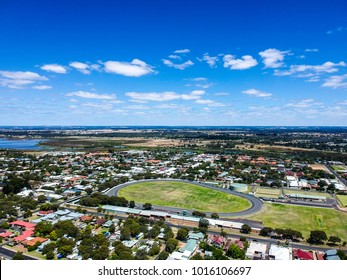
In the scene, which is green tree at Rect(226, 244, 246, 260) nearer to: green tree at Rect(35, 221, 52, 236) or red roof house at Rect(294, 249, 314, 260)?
red roof house at Rect(294, 249, 314, 260)

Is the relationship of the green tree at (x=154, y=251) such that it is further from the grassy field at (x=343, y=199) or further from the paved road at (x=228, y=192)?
the grassy field at (x=343, y=199)

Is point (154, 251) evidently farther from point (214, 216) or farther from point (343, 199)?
point (343, 199)

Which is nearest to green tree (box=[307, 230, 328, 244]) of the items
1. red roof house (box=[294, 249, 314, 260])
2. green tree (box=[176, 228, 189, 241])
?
red roof house (box=[294, 249, 314, 260])

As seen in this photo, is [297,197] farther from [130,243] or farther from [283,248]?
[130,243]

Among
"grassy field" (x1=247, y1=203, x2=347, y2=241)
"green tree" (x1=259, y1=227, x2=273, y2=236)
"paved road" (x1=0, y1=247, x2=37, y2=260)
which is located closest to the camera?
"paved road" (x1=0, y1=247, x2=37, y2=260)

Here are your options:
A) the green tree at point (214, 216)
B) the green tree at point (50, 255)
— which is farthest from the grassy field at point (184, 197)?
the green tree at point (50, 255)
